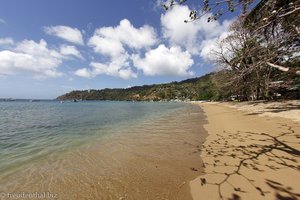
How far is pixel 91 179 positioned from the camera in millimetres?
4965

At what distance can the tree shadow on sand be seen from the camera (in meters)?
3.82

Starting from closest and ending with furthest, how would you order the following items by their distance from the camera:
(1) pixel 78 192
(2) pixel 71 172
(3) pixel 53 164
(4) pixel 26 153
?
(1) pixel 78 192
(2) pixel 71 172
(3) pixel 53 164
(4) pixel 26 153

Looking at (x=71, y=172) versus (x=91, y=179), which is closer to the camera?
(x=91, y=179)

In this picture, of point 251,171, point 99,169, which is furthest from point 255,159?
point 99,169

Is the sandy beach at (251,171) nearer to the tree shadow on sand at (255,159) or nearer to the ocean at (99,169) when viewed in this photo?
the tree shadow on sand at (255,159)

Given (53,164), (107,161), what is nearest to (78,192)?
(107,161)

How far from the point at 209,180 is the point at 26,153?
24.9 feet

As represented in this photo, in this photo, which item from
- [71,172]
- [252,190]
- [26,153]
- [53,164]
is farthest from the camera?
[26,153]

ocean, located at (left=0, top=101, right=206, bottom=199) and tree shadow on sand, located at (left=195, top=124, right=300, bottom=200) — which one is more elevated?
tree shadow on sand, located at (left=195, top=124, right=300, bottom=200)

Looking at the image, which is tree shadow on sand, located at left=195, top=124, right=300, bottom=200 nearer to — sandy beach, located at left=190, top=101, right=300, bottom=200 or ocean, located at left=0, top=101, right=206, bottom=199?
sandy beach, located at left=190, top=101, right=300, bottom=200

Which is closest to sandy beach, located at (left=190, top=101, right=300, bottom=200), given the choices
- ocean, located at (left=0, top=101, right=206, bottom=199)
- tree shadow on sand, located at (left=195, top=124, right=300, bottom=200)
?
tree shadow on sand, located at (left=195, top=124, right=300, bottom=200)

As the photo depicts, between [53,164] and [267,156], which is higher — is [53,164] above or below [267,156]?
below

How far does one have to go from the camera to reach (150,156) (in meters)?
6.72

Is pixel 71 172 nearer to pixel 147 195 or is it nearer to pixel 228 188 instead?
pixel 147 195
